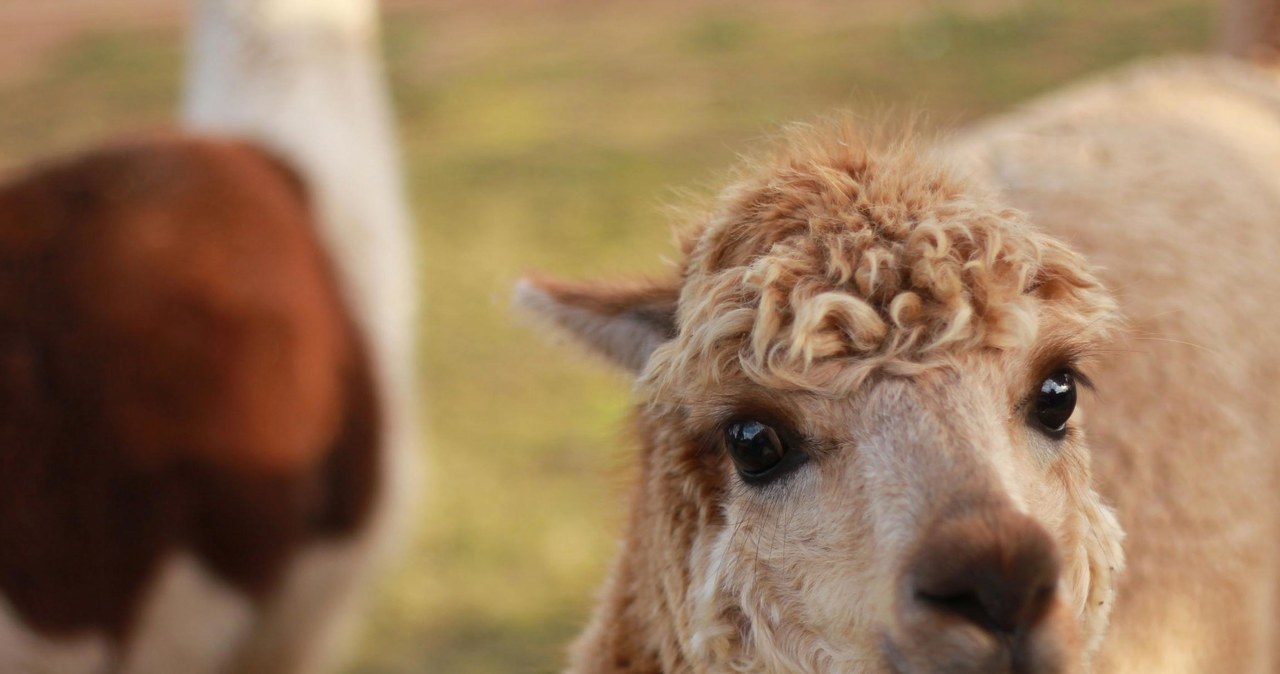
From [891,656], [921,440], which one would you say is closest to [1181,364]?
[921,440]

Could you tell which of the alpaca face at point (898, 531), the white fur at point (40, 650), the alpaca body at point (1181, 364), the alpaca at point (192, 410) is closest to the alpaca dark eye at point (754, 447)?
the alpaca face at point (898, 531)

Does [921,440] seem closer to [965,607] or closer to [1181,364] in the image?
[965,607]

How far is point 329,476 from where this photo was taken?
4.23 meters

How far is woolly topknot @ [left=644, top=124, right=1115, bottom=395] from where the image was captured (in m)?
1.75

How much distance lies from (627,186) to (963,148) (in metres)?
5.68

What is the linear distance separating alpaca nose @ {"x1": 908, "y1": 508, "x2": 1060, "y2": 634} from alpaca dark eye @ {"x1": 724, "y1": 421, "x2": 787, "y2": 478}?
344 millimetres

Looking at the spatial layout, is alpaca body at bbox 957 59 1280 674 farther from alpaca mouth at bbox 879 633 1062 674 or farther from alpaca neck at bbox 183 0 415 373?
alpaca neck at bbox 183 0 415 373

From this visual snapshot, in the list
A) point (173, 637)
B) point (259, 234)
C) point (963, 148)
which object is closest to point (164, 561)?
point (173, 637)

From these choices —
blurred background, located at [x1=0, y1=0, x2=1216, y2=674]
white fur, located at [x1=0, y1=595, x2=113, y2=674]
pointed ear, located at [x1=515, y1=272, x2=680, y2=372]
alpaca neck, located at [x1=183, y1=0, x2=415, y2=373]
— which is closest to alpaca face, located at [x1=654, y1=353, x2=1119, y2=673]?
pointed ear, located at [x1=515, y1=272, x2=680, y2=372]

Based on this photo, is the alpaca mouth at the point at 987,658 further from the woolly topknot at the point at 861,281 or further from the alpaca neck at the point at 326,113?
the alpaca neck at the point at 326,113

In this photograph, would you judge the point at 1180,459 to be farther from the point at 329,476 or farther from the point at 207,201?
the point at 207,201

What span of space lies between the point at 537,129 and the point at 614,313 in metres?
8.17

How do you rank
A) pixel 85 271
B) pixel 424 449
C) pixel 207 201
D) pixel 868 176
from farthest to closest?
pixel 424 449 < pixel 207 201 < pixel 85 271 < pixel 868 176

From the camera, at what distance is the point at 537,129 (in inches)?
400
